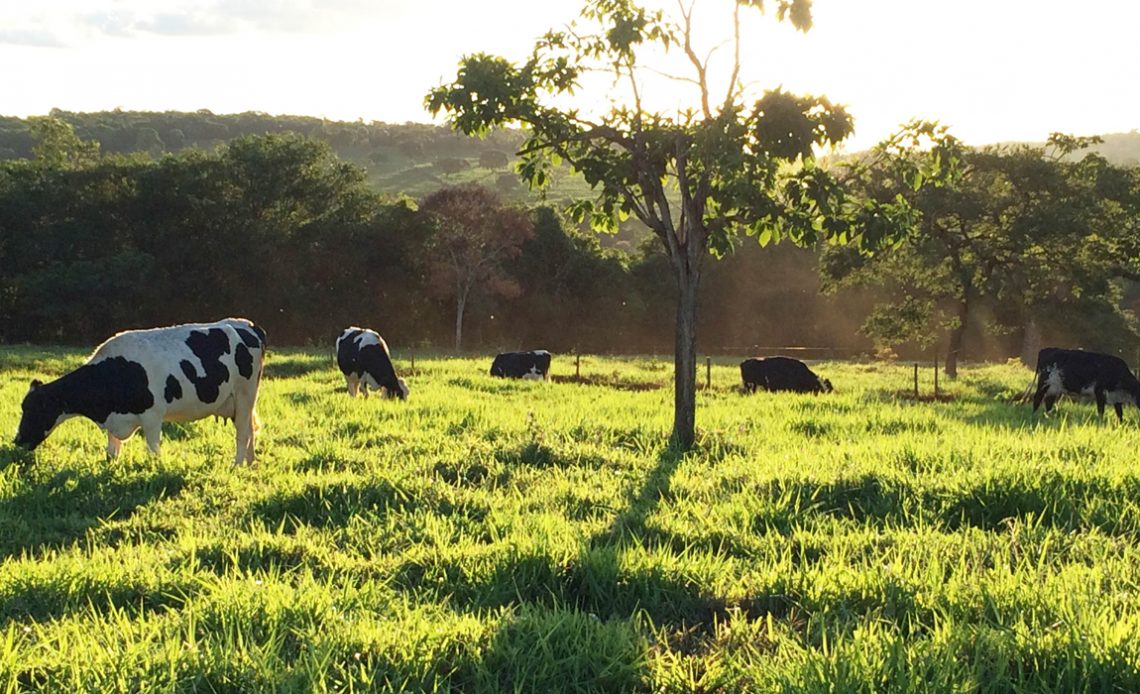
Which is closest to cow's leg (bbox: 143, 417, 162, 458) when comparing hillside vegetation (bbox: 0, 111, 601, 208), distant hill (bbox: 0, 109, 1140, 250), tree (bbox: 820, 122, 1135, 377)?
tree (bbox: 820, 122, 1135, 377)

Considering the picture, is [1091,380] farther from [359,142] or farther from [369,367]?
[359,142]

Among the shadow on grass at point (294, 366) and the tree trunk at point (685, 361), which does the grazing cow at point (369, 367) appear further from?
the tree trunk at point (685, 361)

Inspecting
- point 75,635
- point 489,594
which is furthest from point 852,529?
point 75,635

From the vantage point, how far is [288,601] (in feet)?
14.3

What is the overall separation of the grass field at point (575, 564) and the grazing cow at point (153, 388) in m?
0.37

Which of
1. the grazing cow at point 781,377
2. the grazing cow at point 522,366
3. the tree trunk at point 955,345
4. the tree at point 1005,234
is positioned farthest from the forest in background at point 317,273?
the grazing cow at point 522,366

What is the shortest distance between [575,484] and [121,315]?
36.7 meters

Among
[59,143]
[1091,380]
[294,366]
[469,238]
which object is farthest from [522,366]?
[59,143]

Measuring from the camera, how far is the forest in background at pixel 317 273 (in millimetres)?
37250

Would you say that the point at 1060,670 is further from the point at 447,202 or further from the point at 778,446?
the point at 447,202

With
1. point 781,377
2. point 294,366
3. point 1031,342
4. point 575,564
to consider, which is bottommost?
point 575,564

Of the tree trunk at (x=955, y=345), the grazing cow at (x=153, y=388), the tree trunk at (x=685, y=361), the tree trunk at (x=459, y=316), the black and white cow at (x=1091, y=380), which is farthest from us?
the tree trunk at (x=459, y=316)

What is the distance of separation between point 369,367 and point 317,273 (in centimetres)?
2848

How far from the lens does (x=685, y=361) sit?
33.6 ft
